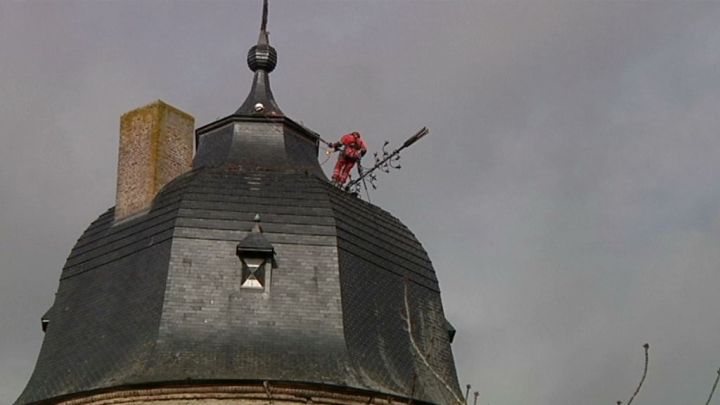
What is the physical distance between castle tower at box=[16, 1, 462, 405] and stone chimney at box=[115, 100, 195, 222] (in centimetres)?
9

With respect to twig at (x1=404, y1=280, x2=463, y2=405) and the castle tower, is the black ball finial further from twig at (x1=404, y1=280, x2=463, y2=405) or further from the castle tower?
twig at (x1=404, y1=280, x2=463, y2=405)

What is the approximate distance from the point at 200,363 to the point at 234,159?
418 centimetres

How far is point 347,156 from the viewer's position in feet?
91.6

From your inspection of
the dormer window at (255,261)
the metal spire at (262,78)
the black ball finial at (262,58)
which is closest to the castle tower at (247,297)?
the dormer window at (255,261)

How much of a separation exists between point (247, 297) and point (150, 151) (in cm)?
401

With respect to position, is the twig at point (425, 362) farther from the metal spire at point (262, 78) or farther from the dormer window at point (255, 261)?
the metal spire at point (262, 78)

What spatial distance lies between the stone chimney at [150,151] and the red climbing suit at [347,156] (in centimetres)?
252

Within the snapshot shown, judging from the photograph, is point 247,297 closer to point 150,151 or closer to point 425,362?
point 425,362

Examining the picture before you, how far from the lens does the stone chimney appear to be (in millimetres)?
26438

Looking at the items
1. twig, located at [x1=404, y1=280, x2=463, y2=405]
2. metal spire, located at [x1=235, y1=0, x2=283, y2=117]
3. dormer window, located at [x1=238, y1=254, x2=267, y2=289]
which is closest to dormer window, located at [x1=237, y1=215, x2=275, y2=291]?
dormer window, located at [x1=238, y1=254, x2=267, y2=289]

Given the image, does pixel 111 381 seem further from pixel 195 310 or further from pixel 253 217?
pixel 253 217

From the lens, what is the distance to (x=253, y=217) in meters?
24.6

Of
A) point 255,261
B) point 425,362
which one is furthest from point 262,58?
point 425,362

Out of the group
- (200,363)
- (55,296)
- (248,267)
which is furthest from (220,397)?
(55,296)
